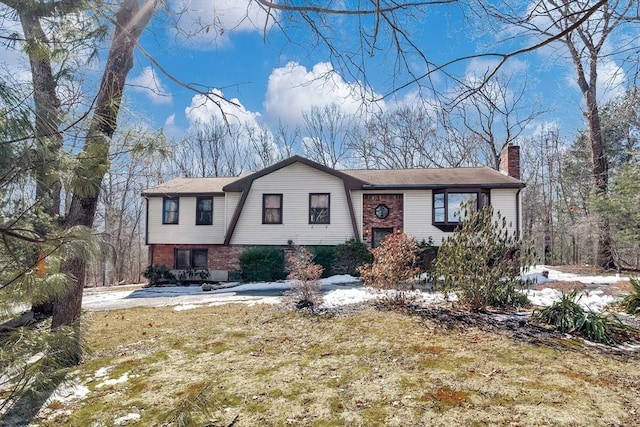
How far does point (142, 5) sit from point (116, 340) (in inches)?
200

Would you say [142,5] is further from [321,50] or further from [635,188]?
[635,188]

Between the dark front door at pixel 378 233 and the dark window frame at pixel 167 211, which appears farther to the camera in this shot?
the dark window frame at pixel 167 211

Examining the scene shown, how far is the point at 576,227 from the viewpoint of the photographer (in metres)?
15.2

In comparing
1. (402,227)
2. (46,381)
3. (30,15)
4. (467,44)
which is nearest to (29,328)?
(46,381)

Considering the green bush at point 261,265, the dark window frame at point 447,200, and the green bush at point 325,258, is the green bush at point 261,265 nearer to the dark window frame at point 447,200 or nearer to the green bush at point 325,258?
the green bush at point 325,258

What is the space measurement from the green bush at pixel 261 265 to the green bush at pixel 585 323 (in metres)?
10.5

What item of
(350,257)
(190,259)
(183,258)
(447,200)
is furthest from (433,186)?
(183,258)

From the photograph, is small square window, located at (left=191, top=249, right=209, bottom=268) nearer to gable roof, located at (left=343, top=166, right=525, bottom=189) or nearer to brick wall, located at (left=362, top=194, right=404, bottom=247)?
brick wall, located at (left=362, top=194, right=404, bottom=247)

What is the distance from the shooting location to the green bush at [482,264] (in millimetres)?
6625

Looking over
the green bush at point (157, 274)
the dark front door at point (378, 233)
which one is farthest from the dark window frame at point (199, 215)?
the dark front door at point (378, 233)

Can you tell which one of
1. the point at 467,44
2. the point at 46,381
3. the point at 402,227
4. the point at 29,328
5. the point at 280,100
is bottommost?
the point at 46,381

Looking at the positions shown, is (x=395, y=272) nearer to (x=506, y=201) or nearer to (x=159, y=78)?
(x=159, y=78)

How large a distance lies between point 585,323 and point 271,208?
39.8 ft

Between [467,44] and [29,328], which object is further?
[467,44]
